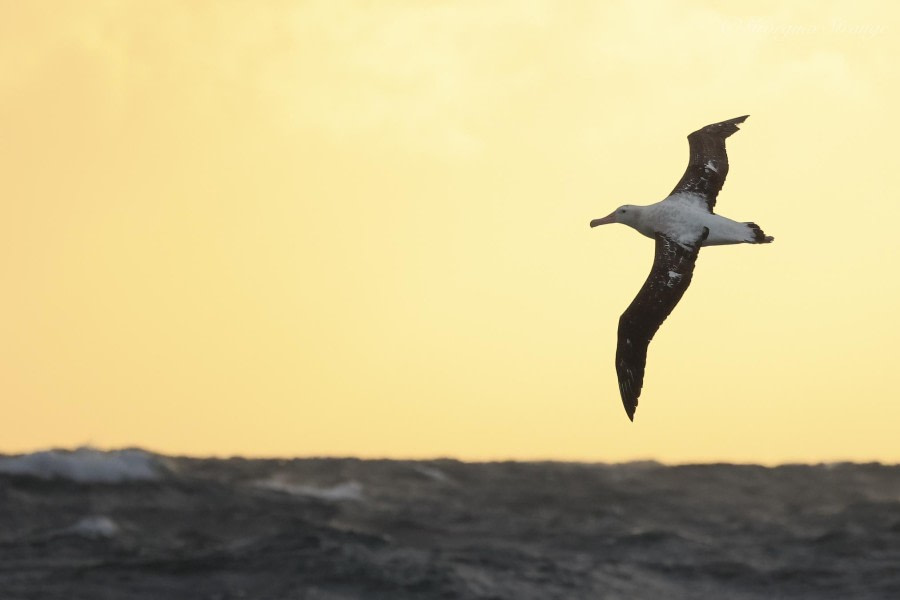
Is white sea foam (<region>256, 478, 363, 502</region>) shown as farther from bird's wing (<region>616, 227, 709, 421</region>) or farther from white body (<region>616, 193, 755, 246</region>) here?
bird's wing (<region>616, 227, 709, 421</region>)

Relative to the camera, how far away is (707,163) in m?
16.2

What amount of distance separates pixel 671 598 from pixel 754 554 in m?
5.59

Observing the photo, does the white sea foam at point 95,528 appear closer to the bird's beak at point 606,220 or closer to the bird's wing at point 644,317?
the bird's beak at point 606,220

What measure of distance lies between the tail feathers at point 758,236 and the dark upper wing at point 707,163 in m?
1.11

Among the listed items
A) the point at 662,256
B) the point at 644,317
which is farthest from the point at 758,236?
the point at 644,317

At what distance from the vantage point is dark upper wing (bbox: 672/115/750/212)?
629 inches

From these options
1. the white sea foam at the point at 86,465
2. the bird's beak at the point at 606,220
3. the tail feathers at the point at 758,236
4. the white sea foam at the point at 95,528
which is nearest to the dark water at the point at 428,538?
the white sea foam at the point at 95,528

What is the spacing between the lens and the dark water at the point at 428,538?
24.4 meters

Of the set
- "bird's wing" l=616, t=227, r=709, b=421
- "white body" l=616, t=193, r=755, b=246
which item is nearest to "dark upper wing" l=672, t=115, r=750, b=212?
"white body" l=616, t=193, r=755, b=246

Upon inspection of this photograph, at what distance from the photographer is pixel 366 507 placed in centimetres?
3759

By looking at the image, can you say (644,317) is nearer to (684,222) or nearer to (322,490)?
(684,222)

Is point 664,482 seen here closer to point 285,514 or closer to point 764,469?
point 764,469

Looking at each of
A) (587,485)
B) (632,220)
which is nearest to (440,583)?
(632,220)

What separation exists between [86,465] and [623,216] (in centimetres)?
3201
